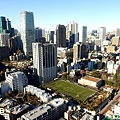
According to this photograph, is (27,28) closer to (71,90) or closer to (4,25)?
(4,25)

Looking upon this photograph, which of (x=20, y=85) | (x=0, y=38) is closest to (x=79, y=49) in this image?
(x=20, y=85)

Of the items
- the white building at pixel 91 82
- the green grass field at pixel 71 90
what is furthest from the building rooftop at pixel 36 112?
the white building at pixel 91 82

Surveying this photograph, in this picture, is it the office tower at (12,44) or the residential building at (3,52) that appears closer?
the residential building at (3,52)

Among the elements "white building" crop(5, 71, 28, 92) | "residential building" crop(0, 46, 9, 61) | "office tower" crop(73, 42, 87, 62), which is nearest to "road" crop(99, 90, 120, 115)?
"white building" crop(5, 71, 28, 92)

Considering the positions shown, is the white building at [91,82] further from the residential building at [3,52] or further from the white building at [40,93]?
the residential building at [3,52]

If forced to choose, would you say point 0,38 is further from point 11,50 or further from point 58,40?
point 58,40

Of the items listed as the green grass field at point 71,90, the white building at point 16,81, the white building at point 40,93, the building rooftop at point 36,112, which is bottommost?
the green grass field at point 71,90

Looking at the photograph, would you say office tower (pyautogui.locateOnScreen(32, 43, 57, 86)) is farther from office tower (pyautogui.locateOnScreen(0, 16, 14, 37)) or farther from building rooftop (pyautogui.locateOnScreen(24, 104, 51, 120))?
office tower (pyautogui.locateOnScreen(0, 16, 14, 37))
